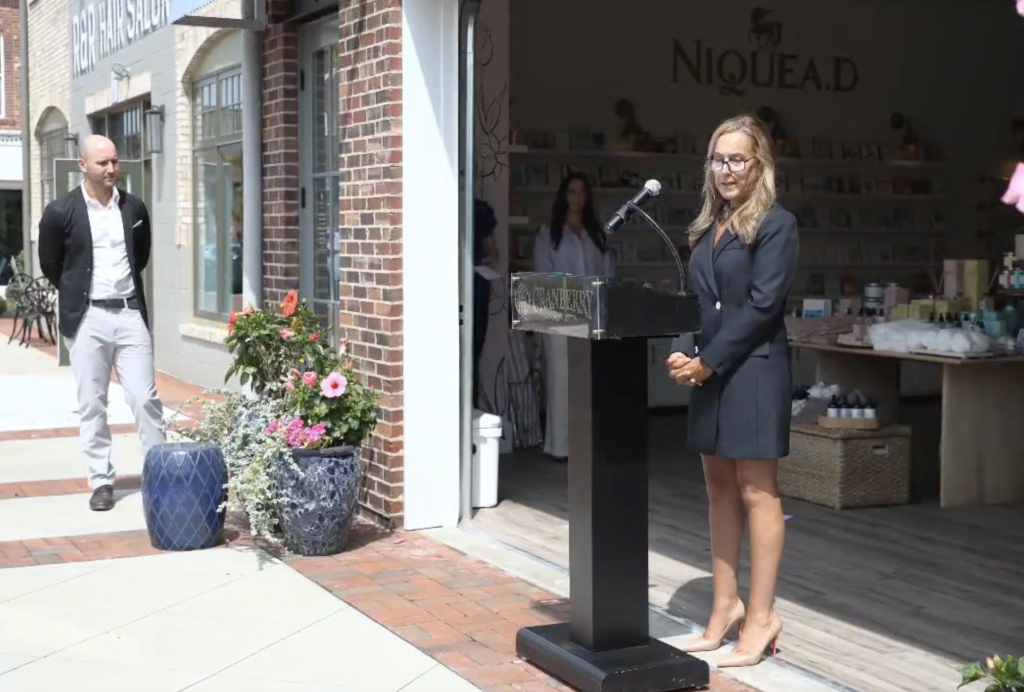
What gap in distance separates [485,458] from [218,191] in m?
6.00

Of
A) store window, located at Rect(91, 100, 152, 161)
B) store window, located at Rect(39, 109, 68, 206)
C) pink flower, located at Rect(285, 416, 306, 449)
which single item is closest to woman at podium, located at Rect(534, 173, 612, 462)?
pink flower, located at Rect(285, 416, 306, 449)

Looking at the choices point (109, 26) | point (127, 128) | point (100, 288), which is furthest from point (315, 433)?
point (109, 26)

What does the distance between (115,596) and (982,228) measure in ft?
33.7

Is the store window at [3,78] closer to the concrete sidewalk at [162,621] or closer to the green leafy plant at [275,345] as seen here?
the concrete sidewalk at [162,621]

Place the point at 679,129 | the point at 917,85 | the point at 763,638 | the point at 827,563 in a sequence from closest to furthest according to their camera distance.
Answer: the point at 763,638
the point at 827,563
the point at 679,129
the point at 917,85

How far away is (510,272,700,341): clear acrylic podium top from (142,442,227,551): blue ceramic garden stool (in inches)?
97.6

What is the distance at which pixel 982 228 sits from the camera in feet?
45.0

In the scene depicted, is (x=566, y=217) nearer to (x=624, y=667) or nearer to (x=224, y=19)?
(x=224, y=19)

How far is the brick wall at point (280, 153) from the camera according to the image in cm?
888

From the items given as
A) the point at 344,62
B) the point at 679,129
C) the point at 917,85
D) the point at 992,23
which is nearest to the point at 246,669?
the point at 344,62

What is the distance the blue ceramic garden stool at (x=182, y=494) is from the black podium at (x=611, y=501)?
96.9 inches

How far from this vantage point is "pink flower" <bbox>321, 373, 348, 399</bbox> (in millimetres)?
6445

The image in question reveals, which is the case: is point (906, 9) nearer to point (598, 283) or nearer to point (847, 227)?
point (847, 227)

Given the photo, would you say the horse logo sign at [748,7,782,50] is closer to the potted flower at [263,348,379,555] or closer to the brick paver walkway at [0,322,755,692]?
the brick paver walkway at [0,322,755,692]
